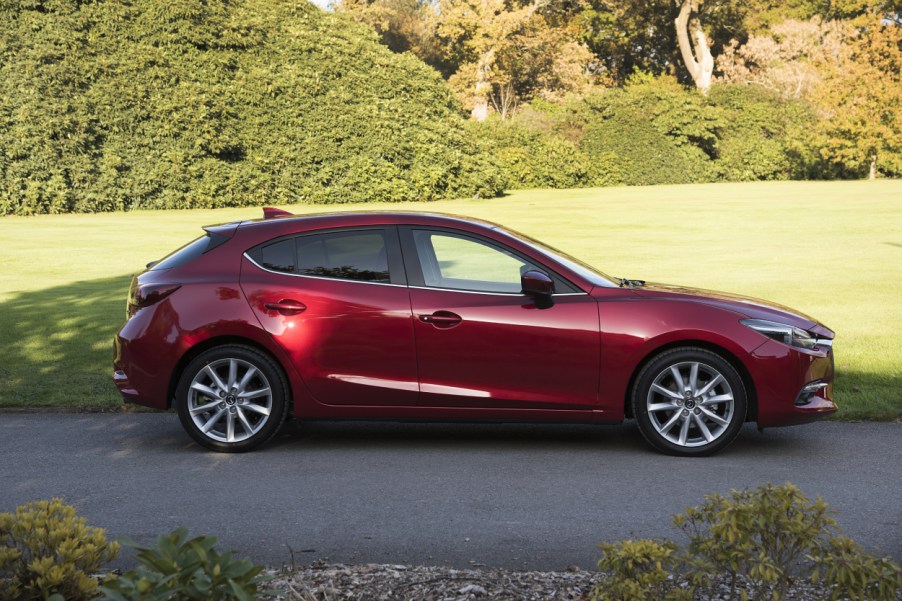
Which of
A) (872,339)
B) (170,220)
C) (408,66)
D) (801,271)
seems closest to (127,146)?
(170,220)

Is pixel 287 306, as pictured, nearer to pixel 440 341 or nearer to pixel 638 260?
pixel 440 341

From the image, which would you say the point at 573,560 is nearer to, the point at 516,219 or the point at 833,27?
the point at 516,219

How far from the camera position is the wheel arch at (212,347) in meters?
7.19

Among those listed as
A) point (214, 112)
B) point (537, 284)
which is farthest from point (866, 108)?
point (537, 284)

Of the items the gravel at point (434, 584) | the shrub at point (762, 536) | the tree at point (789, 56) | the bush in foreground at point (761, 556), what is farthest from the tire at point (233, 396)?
the tree at point (789, 56)

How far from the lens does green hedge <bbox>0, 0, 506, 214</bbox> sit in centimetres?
3181

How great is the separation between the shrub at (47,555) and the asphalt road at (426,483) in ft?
4.86

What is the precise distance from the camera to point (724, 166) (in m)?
50.9

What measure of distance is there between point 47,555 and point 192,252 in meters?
4.05

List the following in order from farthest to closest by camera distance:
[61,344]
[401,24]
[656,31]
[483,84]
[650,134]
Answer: [401,24] < [656,31] < [483,84] < [650,134] < [61,344]

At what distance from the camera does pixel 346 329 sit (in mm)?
7086

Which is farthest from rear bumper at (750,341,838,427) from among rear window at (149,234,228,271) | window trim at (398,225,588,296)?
rear window at (149,234,228,271)

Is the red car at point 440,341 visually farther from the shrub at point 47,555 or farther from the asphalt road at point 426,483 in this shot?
the shrub at point 47,555

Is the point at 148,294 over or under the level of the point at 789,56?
under
